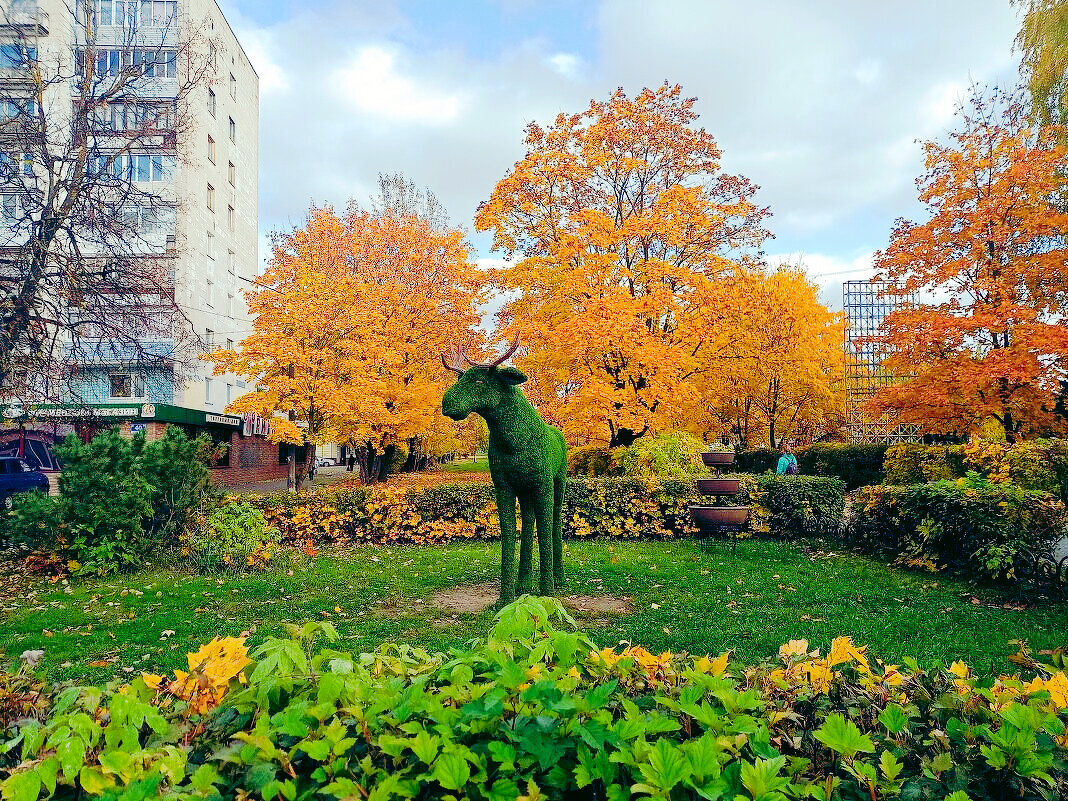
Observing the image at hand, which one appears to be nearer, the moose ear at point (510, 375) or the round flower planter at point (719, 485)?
the moose ear at point (510, 375)

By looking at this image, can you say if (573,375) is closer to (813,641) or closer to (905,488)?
(905,488)

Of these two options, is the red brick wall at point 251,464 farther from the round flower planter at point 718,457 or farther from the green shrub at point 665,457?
the round flower planter at point 718,457

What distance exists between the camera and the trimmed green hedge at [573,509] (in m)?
12.1

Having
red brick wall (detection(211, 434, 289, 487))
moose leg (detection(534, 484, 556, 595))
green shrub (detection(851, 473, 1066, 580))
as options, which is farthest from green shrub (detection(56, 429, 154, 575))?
red brick wall (detection(211, 434, 289, 487))

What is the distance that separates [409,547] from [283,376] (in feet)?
24.6

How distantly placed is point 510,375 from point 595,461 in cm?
1099

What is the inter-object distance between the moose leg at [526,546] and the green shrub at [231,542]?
4.46 meters

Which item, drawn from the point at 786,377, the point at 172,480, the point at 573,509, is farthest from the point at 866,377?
the point at 172,480

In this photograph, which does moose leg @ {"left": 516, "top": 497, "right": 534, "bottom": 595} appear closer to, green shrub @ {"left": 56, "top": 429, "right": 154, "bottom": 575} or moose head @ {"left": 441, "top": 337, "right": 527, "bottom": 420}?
moose head @ {"left": 441, "top": 337, "right": 527, "bottom": 420}

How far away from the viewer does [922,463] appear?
14.6m

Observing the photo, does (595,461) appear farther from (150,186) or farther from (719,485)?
(150,186)

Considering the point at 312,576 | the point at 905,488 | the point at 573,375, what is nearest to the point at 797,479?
the point at 905,488

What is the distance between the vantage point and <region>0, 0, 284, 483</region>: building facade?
33.6ft

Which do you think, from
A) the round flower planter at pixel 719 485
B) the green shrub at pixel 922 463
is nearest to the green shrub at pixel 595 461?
the round flower planter at pixel 719 485
